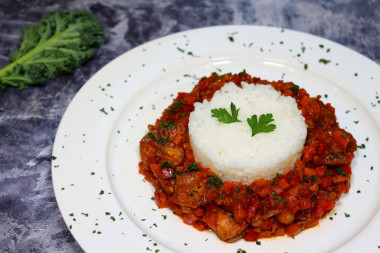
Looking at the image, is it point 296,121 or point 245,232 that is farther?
point 296,121

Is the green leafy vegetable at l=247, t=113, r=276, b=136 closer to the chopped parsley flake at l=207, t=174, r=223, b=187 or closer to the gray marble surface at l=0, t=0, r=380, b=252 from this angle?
the chopped parsley flake at l=207, t=174, r=223, b=187

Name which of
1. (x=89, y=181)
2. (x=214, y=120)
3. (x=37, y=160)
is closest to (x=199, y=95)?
(x=214, y=120)

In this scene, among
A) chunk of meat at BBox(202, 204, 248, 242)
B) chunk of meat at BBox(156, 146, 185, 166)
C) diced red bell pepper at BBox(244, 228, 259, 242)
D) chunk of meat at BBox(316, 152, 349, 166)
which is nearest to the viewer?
chunk of meat at BBox(202, 204, 248, 242)

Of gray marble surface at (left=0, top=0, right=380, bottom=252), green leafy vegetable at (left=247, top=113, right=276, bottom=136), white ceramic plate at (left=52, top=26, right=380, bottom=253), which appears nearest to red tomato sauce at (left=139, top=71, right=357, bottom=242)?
white ceramic plate at (left=52, top=26, right=380, bottom=253)

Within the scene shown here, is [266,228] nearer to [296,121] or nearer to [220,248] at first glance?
[220,248]

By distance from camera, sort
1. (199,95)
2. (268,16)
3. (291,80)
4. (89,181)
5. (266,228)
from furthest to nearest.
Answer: (268,16) → (291,80) → (199,95) → (89,181) → (266,228)
